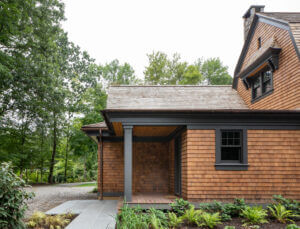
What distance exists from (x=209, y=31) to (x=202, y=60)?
37.9 feet

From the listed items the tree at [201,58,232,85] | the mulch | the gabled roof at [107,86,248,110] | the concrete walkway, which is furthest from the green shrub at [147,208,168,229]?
the tree at [201,58,232,85]

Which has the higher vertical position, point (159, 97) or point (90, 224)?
point (159, 97)

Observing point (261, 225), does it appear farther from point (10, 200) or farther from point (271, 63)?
point (271, 63)

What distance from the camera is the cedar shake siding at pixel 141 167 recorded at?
1156 centimetres

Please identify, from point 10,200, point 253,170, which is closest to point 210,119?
point 253,170

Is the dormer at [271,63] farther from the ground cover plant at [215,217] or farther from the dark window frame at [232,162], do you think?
the ground cover plant at [215,217]

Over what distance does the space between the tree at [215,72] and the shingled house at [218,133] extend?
26190 mm

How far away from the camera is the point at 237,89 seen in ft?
44.7

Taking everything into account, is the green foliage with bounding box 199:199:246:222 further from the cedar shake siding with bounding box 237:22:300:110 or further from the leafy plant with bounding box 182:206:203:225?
the cedar shake siding with bounding box 237:22:300:110

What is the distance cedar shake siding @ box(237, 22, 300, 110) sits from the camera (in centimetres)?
923

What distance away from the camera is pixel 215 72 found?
128 ft

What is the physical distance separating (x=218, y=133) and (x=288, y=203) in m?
2.59

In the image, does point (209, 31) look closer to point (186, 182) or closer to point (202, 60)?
point (202, 60)

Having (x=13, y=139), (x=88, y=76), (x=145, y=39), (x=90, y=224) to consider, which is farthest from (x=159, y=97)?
(x=145, y=39)
